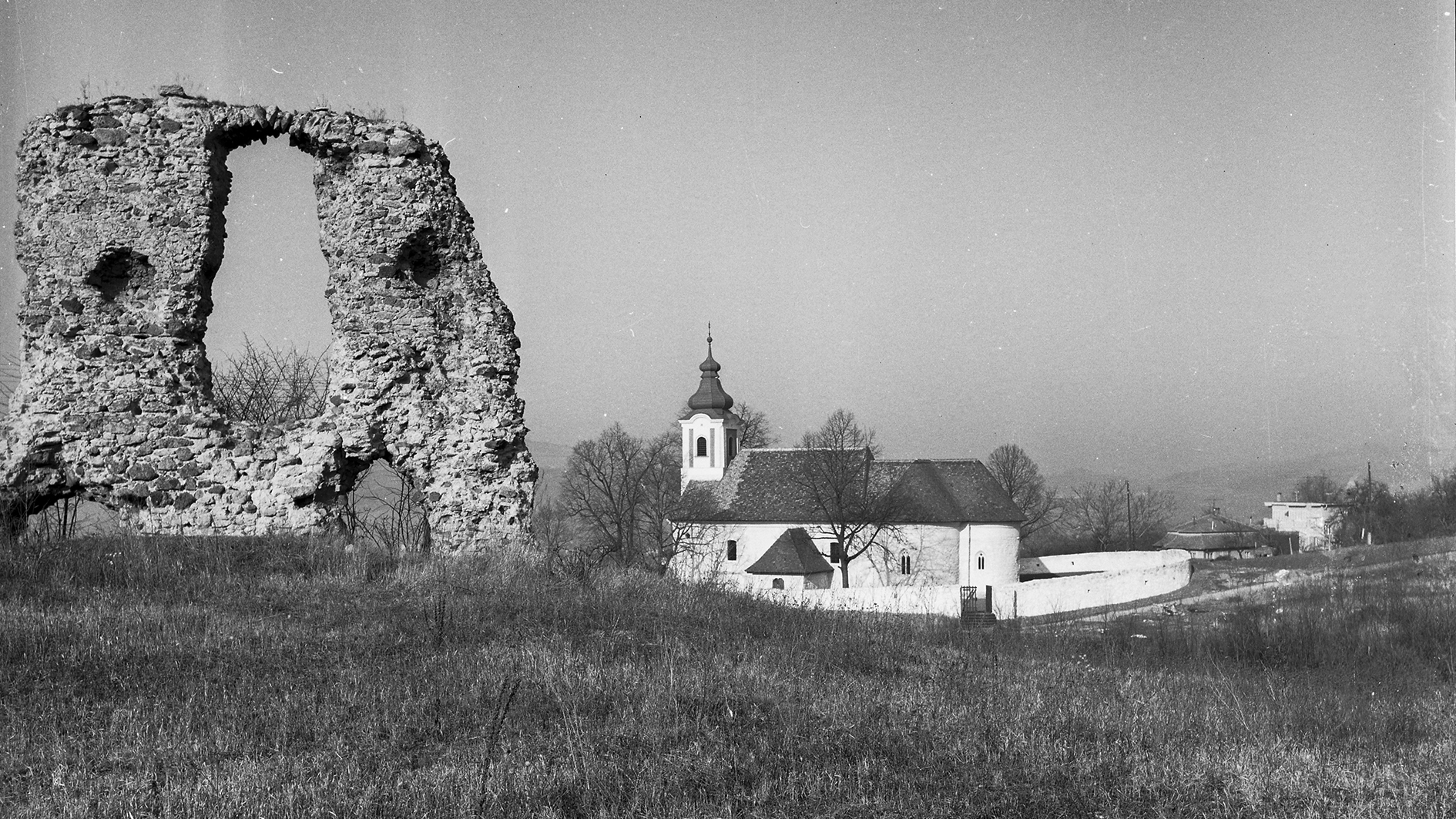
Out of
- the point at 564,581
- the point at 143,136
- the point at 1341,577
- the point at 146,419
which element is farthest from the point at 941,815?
the point at 1341,577

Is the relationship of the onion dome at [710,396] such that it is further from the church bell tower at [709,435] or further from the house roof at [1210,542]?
the house roof at [1210,542]

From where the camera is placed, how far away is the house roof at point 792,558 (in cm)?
4412

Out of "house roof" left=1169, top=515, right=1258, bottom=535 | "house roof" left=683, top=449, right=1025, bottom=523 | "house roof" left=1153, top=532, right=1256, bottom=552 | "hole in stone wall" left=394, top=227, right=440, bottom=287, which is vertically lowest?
"house roof" left=1153, top=532, right=1256, bottom=552

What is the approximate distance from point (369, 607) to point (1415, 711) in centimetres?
757

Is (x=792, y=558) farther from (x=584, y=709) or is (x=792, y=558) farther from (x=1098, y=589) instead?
(x=584, y=709)

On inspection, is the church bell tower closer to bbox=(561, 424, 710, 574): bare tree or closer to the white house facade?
bbox=(561, 424, 710, 574): bare tree

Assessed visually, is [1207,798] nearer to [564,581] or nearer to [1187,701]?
[1187,701]

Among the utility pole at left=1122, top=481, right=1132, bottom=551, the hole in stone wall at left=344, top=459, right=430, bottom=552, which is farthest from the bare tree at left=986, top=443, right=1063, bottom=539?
the hole in stone wall at left=344, top=459, right=430, bottom=552

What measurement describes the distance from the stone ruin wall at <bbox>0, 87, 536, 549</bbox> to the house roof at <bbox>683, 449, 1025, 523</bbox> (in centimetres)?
3685

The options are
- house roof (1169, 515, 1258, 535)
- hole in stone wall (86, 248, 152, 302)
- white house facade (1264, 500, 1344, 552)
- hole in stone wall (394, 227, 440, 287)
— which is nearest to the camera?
hole in stone wall (86, 248, 152, 302)

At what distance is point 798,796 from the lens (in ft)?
16.6

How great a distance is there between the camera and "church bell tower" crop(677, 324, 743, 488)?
5834 centimetres

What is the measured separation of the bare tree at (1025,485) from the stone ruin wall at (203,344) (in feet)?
172

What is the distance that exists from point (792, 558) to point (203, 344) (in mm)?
34525
